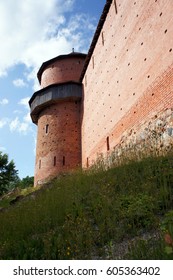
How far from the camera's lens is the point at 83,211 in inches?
184

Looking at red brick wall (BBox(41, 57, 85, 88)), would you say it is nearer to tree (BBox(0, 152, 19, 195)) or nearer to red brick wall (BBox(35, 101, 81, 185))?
red brick wall (BBox(35, 101, 81, 185))

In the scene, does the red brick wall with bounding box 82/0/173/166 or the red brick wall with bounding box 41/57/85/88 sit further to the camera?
the red brick wall with bounding box 41/57/85/88

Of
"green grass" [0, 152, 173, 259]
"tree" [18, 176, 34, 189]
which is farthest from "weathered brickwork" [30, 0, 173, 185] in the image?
"tree" [18, 176, 34, 189]

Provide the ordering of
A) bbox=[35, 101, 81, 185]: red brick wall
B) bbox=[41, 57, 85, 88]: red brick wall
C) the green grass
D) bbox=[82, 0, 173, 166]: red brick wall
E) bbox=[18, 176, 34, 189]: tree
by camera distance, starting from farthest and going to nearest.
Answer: bbox=[18, 176, 34, 189]: tree → bbox=[41, 57, 85, 88]: red brick wall → bbox=[35, 101, 81, 185]: red brick wall → bbox=[82, 0, 173, 166]: red brick wall → the green grass

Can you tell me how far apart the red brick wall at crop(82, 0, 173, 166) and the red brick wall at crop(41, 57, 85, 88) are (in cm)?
456

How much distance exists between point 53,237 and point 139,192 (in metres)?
1.77

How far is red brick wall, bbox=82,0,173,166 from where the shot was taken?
8.70 metres

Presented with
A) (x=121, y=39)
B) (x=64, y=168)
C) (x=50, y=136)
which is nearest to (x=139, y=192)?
(x=121, y=39)

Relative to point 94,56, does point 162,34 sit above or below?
below

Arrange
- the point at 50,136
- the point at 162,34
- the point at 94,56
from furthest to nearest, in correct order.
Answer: the point at 50,136 < the point at 94,56 < the point at 162,34

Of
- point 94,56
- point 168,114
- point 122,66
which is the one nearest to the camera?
point 168,114

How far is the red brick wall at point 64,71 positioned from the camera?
22016 millimetres

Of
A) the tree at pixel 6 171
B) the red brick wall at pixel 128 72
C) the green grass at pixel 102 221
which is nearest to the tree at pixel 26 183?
the tree at pixel 6 171

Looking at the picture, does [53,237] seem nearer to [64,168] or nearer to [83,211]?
[83,211]
